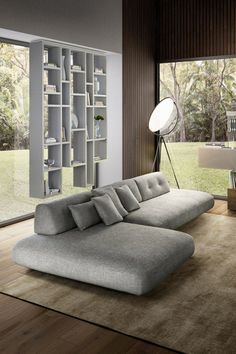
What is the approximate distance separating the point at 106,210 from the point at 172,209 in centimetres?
104

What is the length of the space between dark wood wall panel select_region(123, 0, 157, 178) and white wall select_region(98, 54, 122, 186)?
0.08m

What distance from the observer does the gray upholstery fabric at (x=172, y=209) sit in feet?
16.0

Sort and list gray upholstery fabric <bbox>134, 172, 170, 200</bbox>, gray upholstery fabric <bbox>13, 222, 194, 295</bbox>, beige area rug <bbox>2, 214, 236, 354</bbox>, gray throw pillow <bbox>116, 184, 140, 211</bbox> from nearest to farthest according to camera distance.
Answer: beige area rug <bbox>2, 214, 236, 354</bbox> → gray upholstery fabric <bbox>13, 222, 194, 295</bbox> → gray throw pillow <bbox>116, 184, 140, 211</bbox> → gray upholstery fabric <bbox>134, 172, 170, 200</bbox>

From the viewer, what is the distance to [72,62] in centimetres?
658

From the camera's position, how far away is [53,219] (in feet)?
13.8

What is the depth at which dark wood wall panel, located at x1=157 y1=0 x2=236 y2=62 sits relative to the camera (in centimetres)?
713

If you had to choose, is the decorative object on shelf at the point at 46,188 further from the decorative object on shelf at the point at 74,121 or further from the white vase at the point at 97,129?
the white vase at the point at 97,129

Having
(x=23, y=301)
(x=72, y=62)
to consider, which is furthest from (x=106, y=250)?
(x=72, y=62)

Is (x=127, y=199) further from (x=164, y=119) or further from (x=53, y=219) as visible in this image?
(x=164, y=119)

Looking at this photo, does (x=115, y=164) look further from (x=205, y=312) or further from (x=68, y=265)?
(x=205, y=312)

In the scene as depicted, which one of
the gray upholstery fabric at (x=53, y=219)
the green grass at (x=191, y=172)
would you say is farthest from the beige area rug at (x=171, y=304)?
the green grass at (x=191, y=172)

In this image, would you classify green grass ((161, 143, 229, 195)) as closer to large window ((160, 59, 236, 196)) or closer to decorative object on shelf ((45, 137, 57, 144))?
large window ((160, 59, 236, 196))

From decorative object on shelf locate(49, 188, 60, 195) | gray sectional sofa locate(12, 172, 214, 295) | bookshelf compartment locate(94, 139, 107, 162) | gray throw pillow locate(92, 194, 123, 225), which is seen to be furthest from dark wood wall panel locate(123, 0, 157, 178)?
gray throw pillow locate(92, 194, 123, 225)

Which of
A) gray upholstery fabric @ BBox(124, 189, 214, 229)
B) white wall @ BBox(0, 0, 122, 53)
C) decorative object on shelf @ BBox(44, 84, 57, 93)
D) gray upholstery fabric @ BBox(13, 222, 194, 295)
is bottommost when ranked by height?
gray upholstery fabric @ BBox(13, 222, 194, 295)
